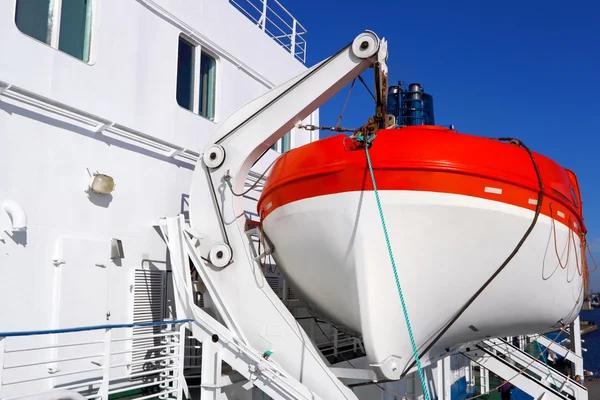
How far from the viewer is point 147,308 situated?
4.76 m

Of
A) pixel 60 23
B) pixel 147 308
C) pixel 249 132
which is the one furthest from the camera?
pixel 147 308

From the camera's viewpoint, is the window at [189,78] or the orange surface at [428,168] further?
the window at [189,78]

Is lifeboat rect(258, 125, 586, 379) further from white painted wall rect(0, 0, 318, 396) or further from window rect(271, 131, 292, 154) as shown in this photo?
window rect(271, 131, 292, 154)

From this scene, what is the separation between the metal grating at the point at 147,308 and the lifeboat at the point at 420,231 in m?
1.75

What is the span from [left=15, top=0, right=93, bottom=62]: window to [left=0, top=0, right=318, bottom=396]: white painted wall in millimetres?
98

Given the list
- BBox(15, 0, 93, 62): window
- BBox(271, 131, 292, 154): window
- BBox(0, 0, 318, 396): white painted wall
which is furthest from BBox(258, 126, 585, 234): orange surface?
BBox(271, 131, 292, 154): window

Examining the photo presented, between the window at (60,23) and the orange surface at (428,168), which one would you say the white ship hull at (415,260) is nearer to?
the orange surface at (428,168)

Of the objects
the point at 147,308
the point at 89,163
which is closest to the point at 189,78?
the point at 89,163

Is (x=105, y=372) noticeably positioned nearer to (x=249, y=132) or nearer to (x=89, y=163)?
(x=89, y=163)

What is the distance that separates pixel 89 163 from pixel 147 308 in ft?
4.71

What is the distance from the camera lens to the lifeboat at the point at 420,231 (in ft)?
10.7

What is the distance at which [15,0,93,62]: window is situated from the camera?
404 centimetres

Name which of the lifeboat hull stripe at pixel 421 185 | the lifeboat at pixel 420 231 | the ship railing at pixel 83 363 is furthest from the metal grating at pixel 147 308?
the lifeboat hull stripe at pixel 421 185

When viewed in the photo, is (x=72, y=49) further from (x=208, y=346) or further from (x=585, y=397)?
(x=585, y=397)
